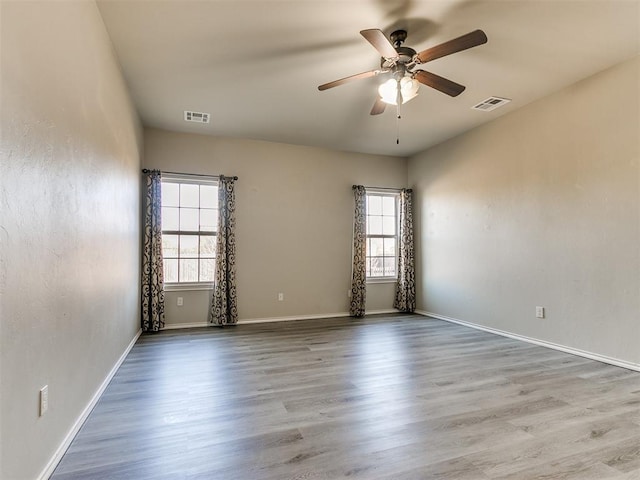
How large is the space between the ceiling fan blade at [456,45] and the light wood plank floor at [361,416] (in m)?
2.44

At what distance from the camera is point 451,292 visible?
16.9 feet

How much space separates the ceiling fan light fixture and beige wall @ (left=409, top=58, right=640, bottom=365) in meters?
1.96

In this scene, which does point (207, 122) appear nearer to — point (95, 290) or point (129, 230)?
point (129, 230)

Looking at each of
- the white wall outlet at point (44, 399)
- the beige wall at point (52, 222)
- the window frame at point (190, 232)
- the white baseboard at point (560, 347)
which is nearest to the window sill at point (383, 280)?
the white baseboard at point (560, 347)

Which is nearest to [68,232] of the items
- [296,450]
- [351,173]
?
[296,450]

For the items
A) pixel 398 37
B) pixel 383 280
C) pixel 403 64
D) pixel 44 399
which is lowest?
pixel 44 399

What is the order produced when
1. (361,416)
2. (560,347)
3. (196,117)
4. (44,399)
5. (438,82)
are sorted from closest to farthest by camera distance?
(44,399)
(361,416)
(438,82)
(560,347)
(196,117)

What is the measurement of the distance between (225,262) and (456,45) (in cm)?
381

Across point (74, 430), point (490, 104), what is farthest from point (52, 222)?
point (490, 104)

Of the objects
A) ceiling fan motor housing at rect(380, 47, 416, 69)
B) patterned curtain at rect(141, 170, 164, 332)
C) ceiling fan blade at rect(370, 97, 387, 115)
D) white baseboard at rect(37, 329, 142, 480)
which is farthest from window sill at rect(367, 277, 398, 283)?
white baseboard at rect(37, 329, 142, 480)

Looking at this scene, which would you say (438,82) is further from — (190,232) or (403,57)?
(190,232)

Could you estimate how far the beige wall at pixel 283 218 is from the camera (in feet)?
16.0

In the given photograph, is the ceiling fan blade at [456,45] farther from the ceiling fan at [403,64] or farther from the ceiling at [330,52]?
the ceiling at [330,52]

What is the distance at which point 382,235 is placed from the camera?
6.08m
